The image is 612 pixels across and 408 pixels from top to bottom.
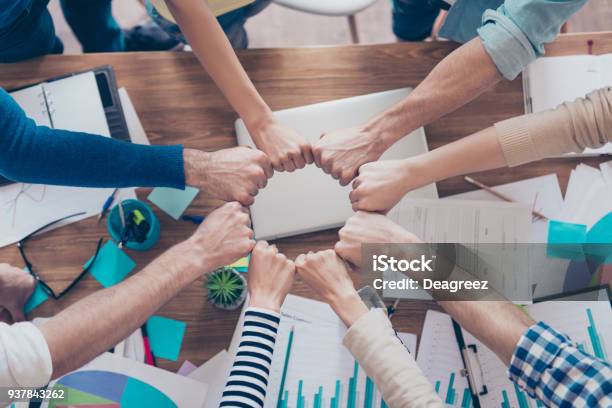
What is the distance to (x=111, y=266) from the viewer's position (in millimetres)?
1161

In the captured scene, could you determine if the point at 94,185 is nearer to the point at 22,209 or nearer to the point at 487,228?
the point at 22,209

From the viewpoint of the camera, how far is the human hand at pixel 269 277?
3.49 ft

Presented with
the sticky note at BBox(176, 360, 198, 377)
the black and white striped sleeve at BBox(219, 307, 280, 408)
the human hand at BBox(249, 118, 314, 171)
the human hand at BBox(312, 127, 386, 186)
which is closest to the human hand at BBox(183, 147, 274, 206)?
the human hand at BBox(249, 118, 314, 171)

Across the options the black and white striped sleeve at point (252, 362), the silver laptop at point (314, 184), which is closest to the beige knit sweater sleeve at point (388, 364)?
the black and white striped sleeve at point (252, 362)

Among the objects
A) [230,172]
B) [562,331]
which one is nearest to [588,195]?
[562,331]

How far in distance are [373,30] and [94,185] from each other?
151 centimetres

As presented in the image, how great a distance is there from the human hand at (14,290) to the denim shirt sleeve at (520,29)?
1.11 m

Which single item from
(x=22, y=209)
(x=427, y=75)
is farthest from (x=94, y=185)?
(x=427, y=75)

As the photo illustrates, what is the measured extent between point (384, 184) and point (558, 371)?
483 mm

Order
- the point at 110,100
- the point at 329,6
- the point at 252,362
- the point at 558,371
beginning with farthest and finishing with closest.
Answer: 1. the point at 329,6
2. the point at 110,100
3. the point at 252,362
4. the point at 558,371

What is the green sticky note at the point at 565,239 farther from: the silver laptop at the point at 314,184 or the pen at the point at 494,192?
the silver laptop at the point at 314,184

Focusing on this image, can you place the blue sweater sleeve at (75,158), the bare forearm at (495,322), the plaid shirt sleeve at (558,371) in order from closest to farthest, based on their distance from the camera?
the plaid shirt sleeve at (558,371) → the bare forearm at (495,322) → the blue sweater sleeve at (75,158)

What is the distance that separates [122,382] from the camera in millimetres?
1090

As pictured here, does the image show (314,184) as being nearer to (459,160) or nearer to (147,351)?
(459,160)
